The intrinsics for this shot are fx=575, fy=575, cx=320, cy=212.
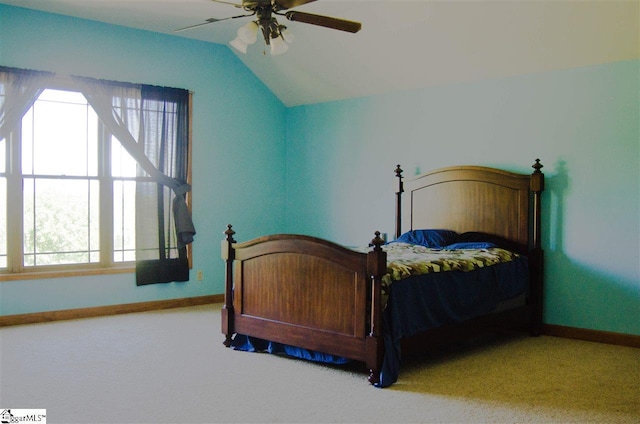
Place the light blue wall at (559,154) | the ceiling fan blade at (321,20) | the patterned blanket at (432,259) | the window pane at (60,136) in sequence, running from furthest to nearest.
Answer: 1. the window pane at (60,136)
2. the light blue wall at (559,154)
3. the patterned blanket at (432,259)
4. the ceiling fan blade at (321,20)

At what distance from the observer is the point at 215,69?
6.20m

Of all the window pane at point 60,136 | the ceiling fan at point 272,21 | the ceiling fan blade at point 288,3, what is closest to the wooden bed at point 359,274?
the ceiling fan at point 272,21

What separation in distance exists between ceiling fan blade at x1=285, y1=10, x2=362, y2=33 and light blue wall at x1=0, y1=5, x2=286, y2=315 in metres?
2.75

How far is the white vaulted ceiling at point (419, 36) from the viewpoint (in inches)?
167

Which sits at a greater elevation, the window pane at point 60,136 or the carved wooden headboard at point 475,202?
the window pane at point 60,136

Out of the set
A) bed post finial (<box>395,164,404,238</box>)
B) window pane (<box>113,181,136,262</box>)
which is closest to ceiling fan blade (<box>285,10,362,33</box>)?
bed post finial (<box>395,164,404,238</box>)

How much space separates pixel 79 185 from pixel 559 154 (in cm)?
427

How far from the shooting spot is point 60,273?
518cm

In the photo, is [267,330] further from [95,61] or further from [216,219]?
[95,61]

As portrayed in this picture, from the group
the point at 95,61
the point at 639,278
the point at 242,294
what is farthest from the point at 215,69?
the point at 639,278

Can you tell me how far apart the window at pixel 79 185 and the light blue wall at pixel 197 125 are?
0.73 ft

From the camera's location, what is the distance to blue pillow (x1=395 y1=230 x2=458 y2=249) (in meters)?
4.96
